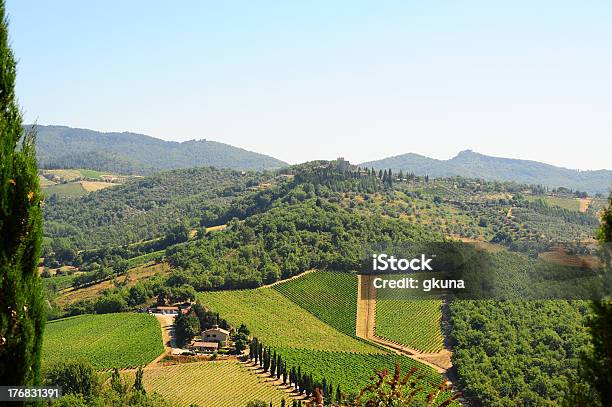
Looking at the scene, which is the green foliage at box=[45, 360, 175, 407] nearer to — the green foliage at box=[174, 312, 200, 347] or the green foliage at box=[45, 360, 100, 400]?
the green foliage at box=[45, 360, 100, 400]

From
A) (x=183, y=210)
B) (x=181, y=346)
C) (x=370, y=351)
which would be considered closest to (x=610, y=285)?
(x=370, y=351)

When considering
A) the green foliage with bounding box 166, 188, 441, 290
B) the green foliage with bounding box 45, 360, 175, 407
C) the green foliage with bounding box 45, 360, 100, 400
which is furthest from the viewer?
the green foliage with bounding box 166, 188, 441, 290

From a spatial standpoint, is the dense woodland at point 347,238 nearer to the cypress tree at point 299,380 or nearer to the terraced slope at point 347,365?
the terraced slope at point 347,365

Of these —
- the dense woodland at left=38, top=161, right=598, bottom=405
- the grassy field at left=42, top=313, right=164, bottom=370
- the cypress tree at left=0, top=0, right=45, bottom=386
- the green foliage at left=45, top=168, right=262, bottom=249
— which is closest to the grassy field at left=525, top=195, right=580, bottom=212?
the dense woodland at left=38, top=161, right=598, bottom=405

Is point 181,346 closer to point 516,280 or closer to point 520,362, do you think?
point 520,362

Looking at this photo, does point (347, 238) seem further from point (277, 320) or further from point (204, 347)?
point (204, 347)

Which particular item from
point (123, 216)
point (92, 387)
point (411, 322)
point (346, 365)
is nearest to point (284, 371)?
point (346, 365)
